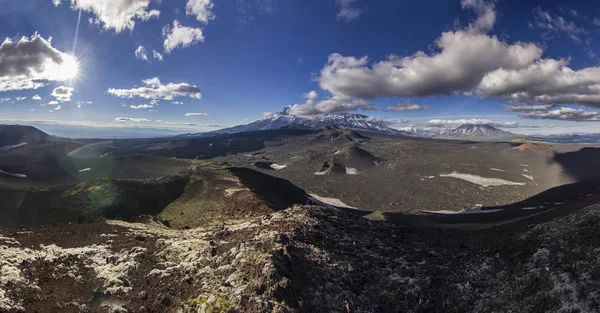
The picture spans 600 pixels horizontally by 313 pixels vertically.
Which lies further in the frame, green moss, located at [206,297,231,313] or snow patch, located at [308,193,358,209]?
snow patch, located at [308,193,358,209]

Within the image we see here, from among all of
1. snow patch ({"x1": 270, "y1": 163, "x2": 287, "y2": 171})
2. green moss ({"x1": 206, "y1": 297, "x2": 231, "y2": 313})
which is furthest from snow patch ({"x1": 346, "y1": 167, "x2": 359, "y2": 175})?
green moss ({"x1": 206, "y1": 297, "x2": 231, "y2": 313})

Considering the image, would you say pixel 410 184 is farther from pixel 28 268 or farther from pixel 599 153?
pixel 599 153

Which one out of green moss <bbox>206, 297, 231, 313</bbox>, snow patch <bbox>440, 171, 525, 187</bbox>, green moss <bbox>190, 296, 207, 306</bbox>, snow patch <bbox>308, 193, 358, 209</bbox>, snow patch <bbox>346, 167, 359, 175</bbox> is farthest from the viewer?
snow patch <bbox>346, 167, 359, 175</bbox>

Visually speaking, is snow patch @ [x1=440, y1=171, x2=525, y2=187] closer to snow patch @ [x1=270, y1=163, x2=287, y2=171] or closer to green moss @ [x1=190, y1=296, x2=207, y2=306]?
snow patch @ [x1=270, y1=163, x2=287, y2=171]

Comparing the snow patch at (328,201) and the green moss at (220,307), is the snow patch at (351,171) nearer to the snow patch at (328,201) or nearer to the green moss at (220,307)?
the snow patch at (328,201)

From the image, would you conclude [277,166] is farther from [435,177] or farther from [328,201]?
[328,201]

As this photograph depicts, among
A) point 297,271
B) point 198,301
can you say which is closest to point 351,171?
point 297,271

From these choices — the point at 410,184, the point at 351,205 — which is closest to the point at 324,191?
the point at 351,205

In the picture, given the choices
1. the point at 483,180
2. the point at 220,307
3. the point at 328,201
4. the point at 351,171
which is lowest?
the point at 328,201
